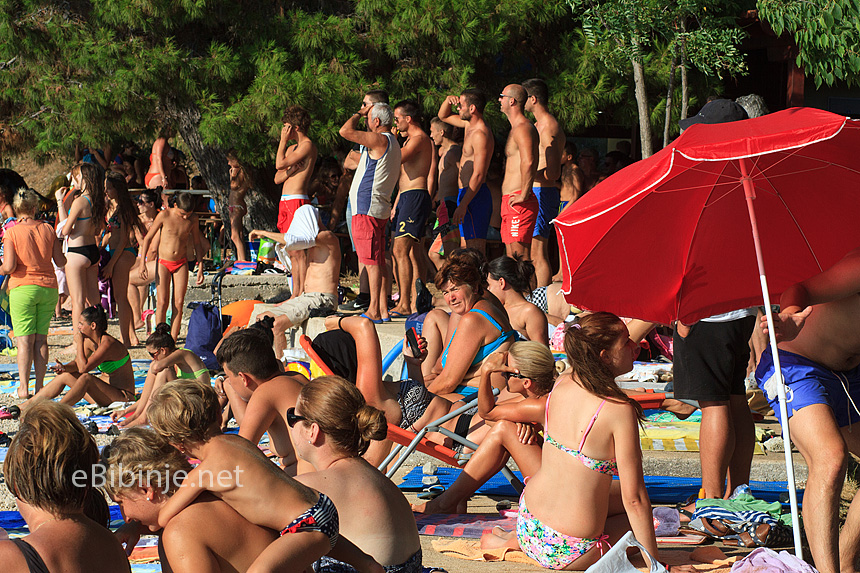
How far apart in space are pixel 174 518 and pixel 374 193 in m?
5.43

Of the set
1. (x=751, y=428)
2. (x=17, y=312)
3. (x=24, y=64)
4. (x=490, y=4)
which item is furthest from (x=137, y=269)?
(x=751, y=428)

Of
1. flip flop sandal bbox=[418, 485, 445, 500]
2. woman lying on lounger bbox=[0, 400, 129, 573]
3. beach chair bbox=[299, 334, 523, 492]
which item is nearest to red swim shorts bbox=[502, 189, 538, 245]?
beach chair bbox=[299, 334, 523, 492]

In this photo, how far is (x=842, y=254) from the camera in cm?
390

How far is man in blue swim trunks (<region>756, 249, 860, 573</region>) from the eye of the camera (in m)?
3.24

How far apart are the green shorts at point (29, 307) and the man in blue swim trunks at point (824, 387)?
625cm

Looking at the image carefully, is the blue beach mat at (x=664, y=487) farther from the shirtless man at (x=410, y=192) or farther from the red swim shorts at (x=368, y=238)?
the shirtless man at (x=410, y=192)

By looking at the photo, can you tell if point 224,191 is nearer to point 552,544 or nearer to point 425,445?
point 425,445

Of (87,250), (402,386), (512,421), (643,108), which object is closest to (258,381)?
(402,386)

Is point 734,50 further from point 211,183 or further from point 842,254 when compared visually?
point 211,183

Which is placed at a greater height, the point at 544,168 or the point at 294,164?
the point at 294,164

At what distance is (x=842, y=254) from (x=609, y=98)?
23.2 ft

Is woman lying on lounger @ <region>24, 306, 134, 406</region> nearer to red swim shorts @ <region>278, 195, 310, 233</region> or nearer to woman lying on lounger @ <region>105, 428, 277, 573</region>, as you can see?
red swim shorts @ <region>278, 195, 310, 233</region>

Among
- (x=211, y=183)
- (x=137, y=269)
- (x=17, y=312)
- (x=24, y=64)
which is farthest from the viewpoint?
(x=211, y=183)

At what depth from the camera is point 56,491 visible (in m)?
2.18
